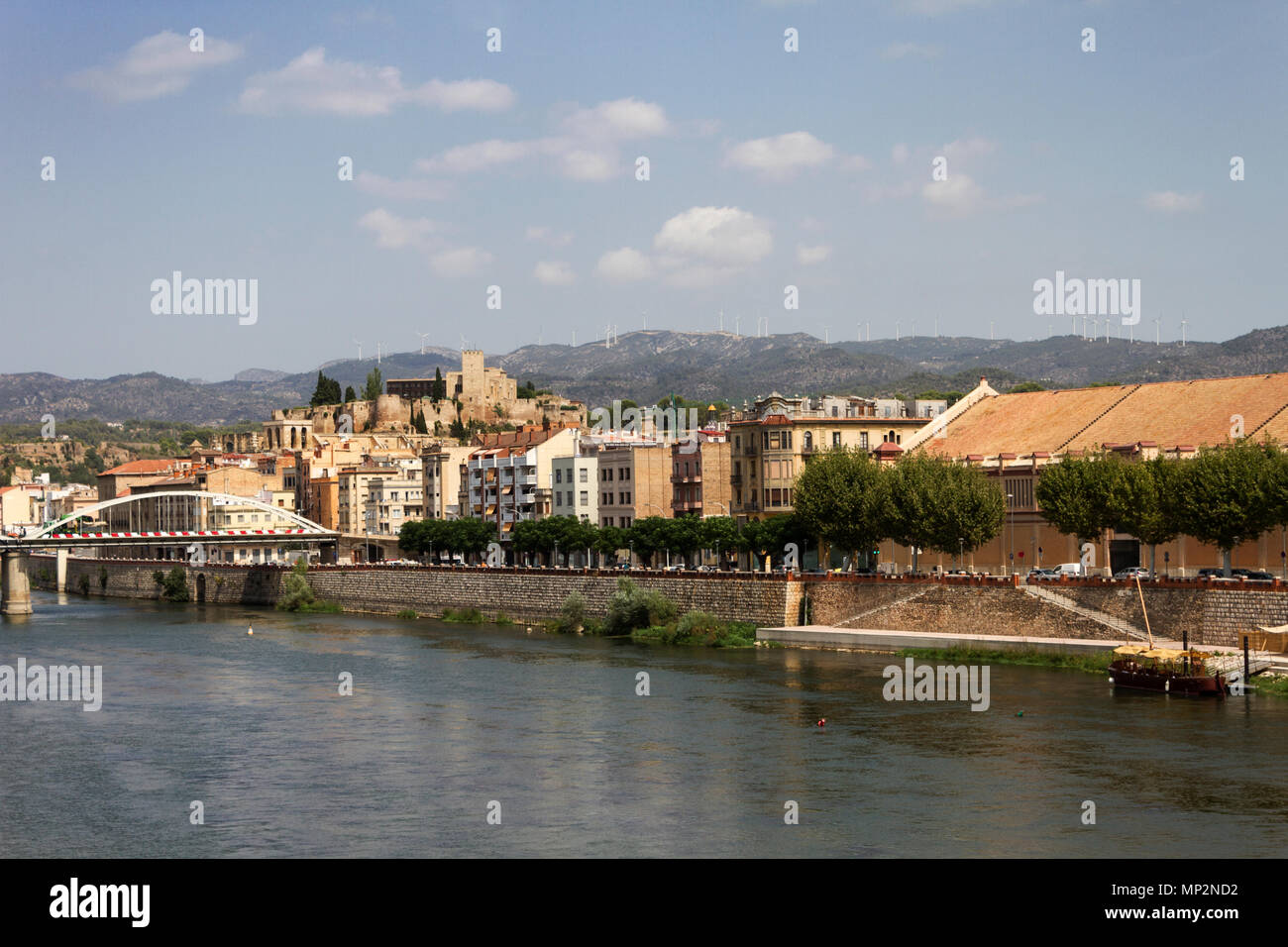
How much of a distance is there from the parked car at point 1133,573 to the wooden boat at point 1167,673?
653 cm

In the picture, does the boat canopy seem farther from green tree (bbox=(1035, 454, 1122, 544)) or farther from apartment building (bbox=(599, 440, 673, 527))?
apartment building (bbox=(599, 440, 673, 527))

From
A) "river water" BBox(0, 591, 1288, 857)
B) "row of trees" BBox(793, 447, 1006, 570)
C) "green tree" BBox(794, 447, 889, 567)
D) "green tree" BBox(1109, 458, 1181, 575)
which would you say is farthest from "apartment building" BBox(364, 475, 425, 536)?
"green tree" BBox(1109, 458, 1181, 575)

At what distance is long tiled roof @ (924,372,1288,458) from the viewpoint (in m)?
71.1

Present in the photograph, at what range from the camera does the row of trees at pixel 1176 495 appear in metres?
58.4

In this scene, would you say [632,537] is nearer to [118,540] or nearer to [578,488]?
[578,488]

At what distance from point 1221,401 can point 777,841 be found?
47.6m

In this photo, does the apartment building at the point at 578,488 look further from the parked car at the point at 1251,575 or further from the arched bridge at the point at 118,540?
the parked car at the point at 1251,575

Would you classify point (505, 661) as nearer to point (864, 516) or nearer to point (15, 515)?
point (864, 516)

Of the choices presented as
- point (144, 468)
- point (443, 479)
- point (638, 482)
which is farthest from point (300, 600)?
point (144, 468)

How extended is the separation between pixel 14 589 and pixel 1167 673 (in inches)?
2907

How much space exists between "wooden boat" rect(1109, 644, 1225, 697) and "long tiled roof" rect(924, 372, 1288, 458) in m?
16.5

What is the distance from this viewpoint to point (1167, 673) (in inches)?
1982
